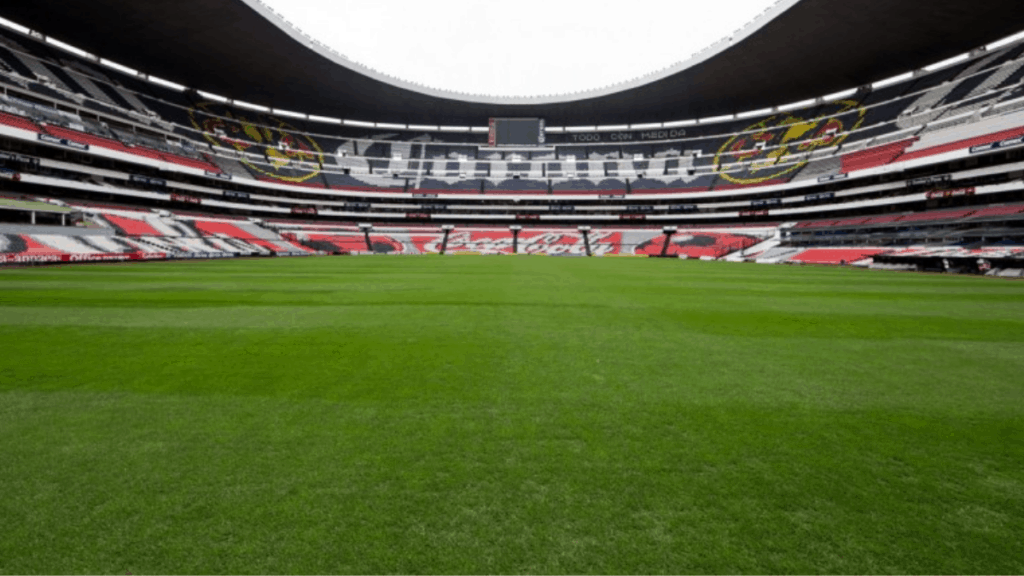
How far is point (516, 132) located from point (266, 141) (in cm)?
3178

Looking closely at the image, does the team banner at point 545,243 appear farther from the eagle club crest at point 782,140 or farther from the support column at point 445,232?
the eagle club crest at point 782,140

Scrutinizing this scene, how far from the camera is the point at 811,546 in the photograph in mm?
1863

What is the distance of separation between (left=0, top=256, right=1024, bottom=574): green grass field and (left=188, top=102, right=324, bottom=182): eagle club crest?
5412 cm

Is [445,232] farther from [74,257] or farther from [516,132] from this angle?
[74,257]

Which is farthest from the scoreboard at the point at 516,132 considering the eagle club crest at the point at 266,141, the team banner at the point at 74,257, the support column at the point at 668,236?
the team banner at the point at 74,257

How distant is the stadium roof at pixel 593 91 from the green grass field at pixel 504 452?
3661cm

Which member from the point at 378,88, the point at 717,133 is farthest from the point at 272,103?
the point at 717,133

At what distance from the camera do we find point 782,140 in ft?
172

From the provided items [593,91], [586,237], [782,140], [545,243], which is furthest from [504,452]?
[782,140]

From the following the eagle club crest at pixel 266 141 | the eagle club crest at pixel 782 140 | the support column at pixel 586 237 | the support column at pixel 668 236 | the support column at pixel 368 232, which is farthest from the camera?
the support column at pixel 586 237

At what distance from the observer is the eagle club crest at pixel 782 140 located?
1876 inches

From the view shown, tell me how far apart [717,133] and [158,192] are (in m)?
60.9

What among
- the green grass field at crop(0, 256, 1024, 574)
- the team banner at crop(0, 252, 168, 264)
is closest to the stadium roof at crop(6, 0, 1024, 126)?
the team banner at crop(0, 252, 168, 264)

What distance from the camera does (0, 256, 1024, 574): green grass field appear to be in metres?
1.83
